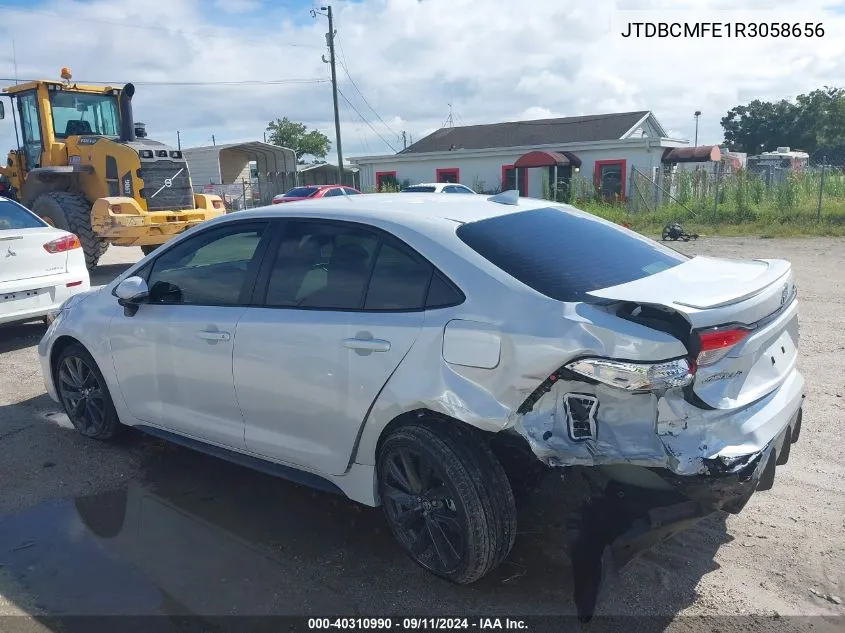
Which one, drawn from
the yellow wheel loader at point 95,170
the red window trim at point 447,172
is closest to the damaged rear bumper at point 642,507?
the yellow wheel loader at point 95,170

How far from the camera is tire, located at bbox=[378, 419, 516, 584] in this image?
2906 mm

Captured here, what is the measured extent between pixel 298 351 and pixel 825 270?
11.0 m

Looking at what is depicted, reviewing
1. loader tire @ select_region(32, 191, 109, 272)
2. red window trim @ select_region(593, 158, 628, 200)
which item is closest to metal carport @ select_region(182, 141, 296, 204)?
red window trim @ select_region(593, 158, 628, 200)

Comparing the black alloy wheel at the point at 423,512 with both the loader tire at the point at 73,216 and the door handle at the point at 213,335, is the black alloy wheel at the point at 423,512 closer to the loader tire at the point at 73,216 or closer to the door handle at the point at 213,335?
the door handle at the point at 213,335

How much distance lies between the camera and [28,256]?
7.15 meters

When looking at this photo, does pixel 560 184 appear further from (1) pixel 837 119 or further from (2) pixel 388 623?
(1) pixel 837 119

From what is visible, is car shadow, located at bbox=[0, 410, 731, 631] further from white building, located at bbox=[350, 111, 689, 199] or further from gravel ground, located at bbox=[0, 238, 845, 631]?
white building, located at bbox=[350, 111, 689, 199]

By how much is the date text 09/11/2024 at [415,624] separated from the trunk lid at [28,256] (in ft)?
18.8

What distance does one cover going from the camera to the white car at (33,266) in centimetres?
700

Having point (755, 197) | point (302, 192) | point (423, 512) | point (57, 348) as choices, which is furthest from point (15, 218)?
point (755, 197)

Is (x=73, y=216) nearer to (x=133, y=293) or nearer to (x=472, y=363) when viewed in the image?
(x=133, y=293)

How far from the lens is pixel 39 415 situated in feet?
17.8

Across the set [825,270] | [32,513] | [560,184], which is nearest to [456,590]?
[32,513]

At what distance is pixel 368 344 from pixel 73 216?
1046cm
